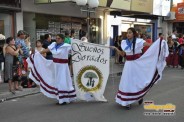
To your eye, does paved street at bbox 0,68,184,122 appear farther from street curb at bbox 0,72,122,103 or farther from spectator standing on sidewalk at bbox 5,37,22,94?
spectator standing on sidewalk at bbox 5,37,22,94

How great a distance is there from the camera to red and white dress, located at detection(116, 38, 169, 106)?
7.97 meters

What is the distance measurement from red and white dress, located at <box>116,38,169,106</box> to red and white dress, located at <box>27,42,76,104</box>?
4.50ft

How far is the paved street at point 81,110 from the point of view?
7.09 m

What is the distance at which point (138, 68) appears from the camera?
802 centimetres

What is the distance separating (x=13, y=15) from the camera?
1485 centimetres

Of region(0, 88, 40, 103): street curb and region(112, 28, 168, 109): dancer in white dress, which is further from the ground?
region(112, 28, 168, 109): dancer in white dress

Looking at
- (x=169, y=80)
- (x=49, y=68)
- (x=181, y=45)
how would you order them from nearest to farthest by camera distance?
(x=49, y=68)
(x=169, y=80)
(x=181, y=45)

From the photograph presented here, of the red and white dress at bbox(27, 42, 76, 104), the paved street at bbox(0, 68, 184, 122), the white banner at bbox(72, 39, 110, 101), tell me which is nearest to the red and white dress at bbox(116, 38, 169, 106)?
the paved street at bbox(0, 68, 184, 122)

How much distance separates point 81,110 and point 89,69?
137cm

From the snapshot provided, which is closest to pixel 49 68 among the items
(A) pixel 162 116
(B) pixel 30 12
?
(A) pixel 162 116

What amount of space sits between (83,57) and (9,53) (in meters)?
2.56

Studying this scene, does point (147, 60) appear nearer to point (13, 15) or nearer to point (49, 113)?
point (49, 113)

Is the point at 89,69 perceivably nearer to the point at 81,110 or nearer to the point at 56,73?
the point at 56,73

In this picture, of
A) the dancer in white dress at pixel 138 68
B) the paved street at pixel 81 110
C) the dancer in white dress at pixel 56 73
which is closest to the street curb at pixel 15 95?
the paved street at pixel 81 110
